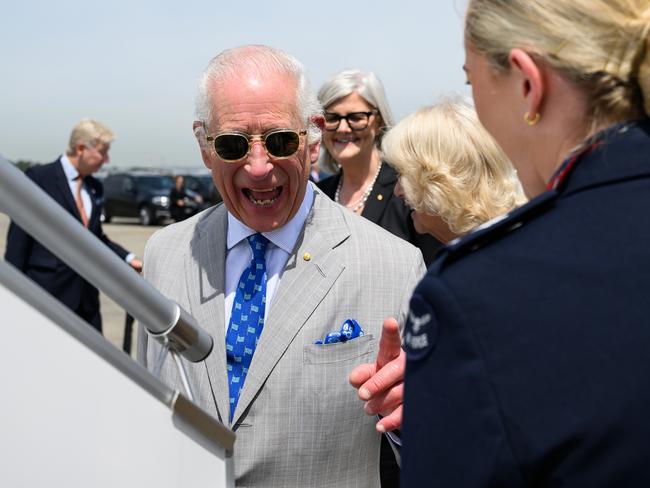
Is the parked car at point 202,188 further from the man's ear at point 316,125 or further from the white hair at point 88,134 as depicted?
the man's ear at point 316,125

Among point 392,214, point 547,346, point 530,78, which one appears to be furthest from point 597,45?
point 392,214

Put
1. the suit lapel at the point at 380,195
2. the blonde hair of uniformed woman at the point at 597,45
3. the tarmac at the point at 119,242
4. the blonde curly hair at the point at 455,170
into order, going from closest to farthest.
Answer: the blonde hair of uniformed woman at the point at 597,45, the blonde curly hair at the point at 455,170, the suit lapel at the point at 380,195, the tarmac at the point at 119,242

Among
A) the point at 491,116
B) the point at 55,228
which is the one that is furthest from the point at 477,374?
the point at 55,228

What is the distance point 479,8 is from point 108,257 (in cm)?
61

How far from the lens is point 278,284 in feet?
7.41

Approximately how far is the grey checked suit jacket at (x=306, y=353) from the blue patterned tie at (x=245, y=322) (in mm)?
41

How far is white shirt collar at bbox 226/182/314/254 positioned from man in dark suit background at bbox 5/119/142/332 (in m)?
2.85

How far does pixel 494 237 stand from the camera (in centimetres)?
99

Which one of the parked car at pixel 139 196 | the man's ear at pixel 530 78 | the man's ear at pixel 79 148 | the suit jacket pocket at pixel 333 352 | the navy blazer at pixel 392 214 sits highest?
the man's ear at pixel 530 78

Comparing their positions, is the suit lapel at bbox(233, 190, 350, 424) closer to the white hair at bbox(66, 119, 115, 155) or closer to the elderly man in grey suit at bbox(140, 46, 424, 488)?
the elderly man in grey suit at bbox(140, 46, 424, 488)

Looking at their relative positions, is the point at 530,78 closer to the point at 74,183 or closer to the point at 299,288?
the point at 299,288

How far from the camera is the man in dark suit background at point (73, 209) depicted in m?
5.52

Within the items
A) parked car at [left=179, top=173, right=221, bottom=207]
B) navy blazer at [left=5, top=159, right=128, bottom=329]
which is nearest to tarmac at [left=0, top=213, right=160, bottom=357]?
navy blazer at [left=5, top=159, right=128, bottom=329]

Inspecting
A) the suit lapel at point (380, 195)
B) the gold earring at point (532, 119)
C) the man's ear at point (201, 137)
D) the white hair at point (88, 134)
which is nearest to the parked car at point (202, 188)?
the white hair at point (88, 134)
